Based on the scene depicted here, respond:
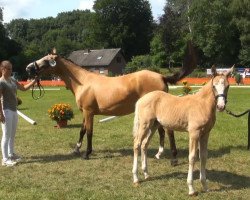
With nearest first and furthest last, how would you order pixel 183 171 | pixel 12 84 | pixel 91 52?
pixel 183 171
pixel 12 84
pixel 91 52

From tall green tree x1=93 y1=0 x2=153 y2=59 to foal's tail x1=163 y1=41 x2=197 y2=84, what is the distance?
8223 centimetres

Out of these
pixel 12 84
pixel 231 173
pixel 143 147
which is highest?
pixel 12 84

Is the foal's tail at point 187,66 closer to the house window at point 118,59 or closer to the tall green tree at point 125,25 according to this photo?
the house window at point 118,59

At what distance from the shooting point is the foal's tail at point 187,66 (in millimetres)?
10172

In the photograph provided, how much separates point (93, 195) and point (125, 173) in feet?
5.62

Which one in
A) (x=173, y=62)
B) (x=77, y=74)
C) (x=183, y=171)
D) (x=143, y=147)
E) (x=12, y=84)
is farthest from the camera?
(x=173, y=62)

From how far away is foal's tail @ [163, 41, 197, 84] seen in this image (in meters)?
Result: 10.2

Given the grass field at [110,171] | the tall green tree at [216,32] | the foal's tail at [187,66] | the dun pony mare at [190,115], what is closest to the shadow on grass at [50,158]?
the grass field at [110,171]

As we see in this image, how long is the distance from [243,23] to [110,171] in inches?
2608

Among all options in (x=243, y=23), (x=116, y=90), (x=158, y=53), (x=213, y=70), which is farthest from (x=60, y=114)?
(x=158, y=53)

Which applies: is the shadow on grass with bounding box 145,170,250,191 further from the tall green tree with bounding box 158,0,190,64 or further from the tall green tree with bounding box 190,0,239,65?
the tall green tree with bounding box 158,0,190,64

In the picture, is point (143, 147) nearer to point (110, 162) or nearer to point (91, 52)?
point (110, 162)

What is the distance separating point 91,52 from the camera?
303 feet

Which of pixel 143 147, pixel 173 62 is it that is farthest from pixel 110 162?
pixel 173 62
